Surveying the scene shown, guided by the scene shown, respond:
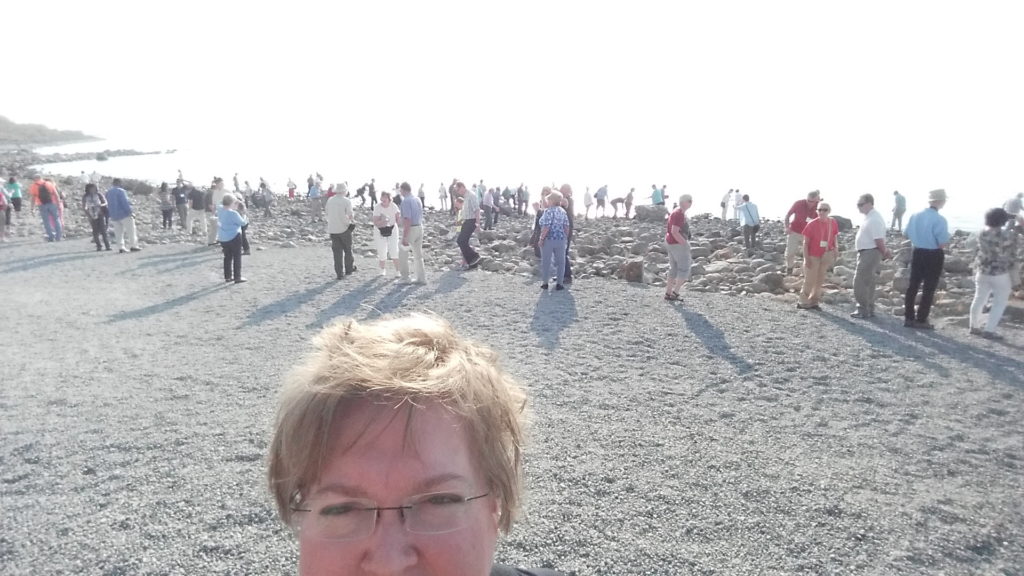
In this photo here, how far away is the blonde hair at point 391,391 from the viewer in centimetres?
132

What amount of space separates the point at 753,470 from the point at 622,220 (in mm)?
31980

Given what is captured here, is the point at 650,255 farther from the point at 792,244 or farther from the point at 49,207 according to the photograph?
the point at 49,207

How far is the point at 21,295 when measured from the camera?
35.4 ft

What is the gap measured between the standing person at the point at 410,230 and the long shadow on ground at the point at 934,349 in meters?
7.78

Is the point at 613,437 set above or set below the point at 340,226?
below

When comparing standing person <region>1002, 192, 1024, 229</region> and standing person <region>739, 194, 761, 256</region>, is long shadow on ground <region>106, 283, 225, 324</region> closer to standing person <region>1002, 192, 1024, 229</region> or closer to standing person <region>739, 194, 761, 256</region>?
standing person <region>1002, 192, 1024, 229</region>

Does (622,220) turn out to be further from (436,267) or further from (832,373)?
(832,373)

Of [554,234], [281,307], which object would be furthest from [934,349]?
[281,307]

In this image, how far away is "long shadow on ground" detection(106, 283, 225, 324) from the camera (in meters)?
9.45

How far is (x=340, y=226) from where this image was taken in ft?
38.6

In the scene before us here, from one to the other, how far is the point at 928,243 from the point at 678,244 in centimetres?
359

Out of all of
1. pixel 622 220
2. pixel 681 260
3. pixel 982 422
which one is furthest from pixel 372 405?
pixel 622 220

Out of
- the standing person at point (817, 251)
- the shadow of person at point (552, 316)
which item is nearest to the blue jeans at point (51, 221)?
the shadow of person at point (552, 316)

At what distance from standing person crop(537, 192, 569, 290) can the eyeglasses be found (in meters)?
8.97
